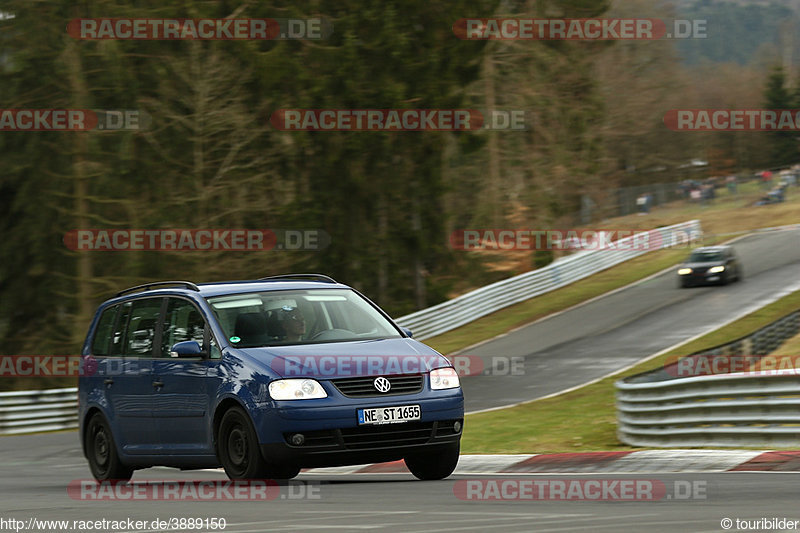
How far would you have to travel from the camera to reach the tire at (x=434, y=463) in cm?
989

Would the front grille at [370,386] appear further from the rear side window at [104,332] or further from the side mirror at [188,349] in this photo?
the rear side window at [104,332]

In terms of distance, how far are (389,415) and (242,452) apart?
44.7 inches

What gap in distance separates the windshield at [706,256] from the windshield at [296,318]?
32.4 meters

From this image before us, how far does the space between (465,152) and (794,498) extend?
31909 millimetres

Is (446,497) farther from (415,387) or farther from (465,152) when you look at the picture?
(465,152)

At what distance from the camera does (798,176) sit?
74.2 metres

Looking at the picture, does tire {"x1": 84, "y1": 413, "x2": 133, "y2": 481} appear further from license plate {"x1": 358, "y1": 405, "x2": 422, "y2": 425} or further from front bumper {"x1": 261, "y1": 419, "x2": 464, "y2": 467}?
license plate {"x1": 358, "y1": 405, "x2": 422, "y2": 425}

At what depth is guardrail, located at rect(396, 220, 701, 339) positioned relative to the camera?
120ft

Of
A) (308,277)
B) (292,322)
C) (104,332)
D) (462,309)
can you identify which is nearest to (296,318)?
(292,322)

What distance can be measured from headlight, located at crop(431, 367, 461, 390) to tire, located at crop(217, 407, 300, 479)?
121 centimetres

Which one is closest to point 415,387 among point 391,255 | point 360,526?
point 360,526

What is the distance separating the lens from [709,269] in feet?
134

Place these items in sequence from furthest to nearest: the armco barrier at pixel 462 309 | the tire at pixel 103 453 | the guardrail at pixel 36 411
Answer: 1. the armco barrier at pixel 462 309
2. the guardrail at pixel 36 411
3. the tire at pixel 103 453

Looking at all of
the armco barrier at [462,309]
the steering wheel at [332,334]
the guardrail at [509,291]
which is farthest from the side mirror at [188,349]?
the guardrail at [509,291]
